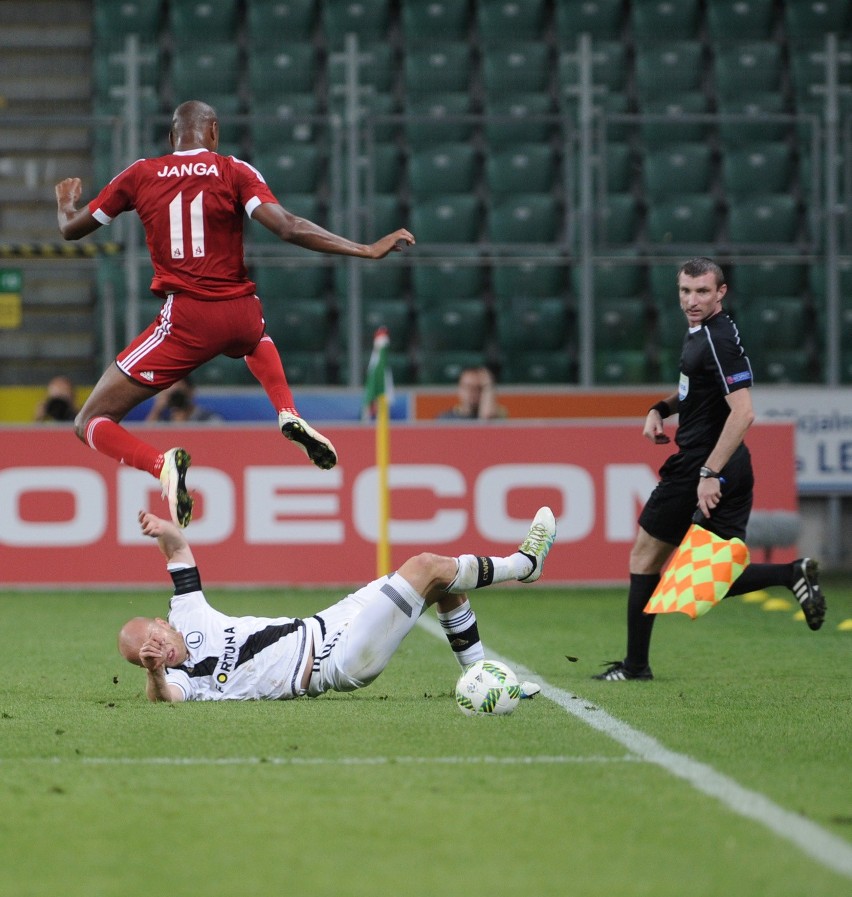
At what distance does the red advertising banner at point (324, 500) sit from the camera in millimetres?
13078

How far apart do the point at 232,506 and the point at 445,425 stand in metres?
1.93

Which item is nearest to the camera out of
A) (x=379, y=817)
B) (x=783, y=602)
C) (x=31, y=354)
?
(x=379, y=817)

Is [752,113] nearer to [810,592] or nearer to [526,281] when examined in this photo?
[526,281]

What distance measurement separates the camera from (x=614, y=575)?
13.3m

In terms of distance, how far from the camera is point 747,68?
18328 mm

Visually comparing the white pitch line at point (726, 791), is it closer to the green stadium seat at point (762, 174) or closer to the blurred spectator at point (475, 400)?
the blurred spectator at point (475, 400)

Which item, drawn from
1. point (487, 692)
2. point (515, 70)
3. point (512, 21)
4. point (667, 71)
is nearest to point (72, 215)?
point (487, 692)

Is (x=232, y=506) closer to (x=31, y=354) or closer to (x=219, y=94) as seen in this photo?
(x=31, y=354)

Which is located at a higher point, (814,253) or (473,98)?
(473,98)

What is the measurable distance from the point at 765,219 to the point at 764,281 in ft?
3.15

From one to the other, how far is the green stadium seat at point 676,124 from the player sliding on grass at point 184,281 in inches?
453

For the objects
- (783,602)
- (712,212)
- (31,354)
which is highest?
(712,212)

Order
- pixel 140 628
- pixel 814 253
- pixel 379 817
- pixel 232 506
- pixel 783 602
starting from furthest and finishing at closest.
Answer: pixel 814 253 → pixel 232 506 → pixel 783 602 → pixel 140 628 → pixel 379 817

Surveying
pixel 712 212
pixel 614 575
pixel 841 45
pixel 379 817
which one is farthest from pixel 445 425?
pixel 379 817
